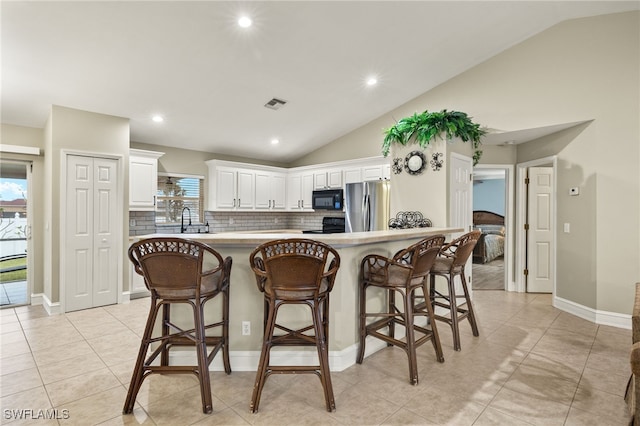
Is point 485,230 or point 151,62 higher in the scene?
point 151,62

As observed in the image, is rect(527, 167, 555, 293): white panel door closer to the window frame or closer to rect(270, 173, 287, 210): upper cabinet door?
rect(270, 173, 287, 210): upper cabinet door

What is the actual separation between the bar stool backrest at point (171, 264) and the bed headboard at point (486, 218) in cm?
921

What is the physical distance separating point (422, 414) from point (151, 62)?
13.1 ft

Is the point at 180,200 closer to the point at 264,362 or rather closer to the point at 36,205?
the point at 36,205

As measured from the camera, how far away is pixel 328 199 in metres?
5.93

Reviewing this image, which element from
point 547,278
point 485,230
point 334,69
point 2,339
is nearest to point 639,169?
point 547,278

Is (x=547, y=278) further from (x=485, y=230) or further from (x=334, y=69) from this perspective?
(x=334, y=69)

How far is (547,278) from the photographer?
5.10 meters

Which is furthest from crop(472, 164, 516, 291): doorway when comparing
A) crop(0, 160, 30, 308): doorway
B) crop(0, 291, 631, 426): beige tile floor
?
crop(0, 160, 30, 308): doorway

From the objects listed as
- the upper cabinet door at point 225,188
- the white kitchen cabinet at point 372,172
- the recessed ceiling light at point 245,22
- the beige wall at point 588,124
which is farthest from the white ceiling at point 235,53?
the white kitchen cabinet at point 372,172

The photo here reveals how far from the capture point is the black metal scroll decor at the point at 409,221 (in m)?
4.01

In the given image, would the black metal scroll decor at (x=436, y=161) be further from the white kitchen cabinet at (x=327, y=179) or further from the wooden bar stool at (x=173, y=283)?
the wooden bar stool at (x=173, y=283)

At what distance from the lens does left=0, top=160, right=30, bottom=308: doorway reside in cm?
437

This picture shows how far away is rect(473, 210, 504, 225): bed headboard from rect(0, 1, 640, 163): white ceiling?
19.1 ft
